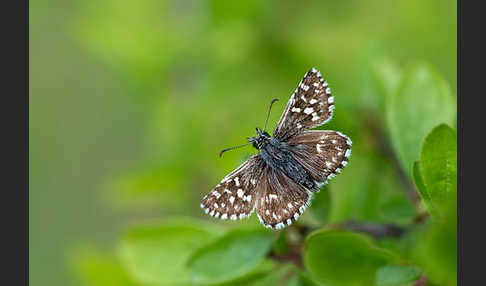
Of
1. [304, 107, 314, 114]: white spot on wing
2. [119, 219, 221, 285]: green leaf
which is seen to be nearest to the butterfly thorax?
[304, 107, 314, 114]: white spot on wing

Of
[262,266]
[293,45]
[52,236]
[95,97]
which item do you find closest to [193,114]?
[293,45]

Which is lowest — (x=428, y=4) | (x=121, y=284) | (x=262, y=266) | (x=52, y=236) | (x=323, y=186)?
(x=52, y=236)

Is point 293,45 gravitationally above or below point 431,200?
above

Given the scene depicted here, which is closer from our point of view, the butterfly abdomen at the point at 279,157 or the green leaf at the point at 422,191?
the green leaf at the point at 422,191

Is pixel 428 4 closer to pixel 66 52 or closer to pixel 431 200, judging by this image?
pixel 431 200

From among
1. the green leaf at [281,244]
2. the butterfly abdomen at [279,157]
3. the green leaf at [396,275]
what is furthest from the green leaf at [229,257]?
the green leaf at [396,275]

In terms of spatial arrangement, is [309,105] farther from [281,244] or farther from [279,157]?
[281,244]

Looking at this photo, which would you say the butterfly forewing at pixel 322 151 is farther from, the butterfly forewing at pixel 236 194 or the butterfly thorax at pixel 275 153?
the butterfly forewing at pixel 236 194
